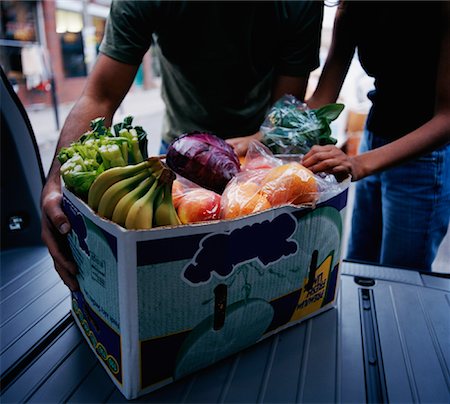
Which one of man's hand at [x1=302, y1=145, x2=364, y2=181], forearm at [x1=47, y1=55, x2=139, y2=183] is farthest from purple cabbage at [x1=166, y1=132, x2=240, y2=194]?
forearm at [x1=47, y1=55, x2=139, y2=183]

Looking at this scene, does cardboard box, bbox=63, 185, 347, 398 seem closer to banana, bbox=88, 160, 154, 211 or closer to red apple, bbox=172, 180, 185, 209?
banana, bbox=88, 160, 154, 211

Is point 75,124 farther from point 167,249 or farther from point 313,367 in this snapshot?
point 313,367

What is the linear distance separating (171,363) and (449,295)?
0.73 m

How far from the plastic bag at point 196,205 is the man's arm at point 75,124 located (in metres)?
A: 0.22

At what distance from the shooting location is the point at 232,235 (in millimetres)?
720

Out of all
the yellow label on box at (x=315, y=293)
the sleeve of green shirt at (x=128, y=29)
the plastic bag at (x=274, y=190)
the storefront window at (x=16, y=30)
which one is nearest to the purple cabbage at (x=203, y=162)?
the plastic bag at (x=274, y=190)

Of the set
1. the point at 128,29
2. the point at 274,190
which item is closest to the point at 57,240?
the point at 274,190

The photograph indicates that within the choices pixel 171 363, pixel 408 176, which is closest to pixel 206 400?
pixel 171 363

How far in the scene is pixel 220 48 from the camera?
4.75 ft

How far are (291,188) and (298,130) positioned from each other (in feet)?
1.08

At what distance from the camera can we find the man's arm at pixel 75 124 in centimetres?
87

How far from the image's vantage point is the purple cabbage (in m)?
0.91

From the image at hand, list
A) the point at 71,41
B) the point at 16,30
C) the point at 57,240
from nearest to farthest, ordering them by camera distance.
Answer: the point at 57,240
the point at 16,30
the point at 71,41

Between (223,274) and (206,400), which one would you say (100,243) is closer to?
(223,274)
